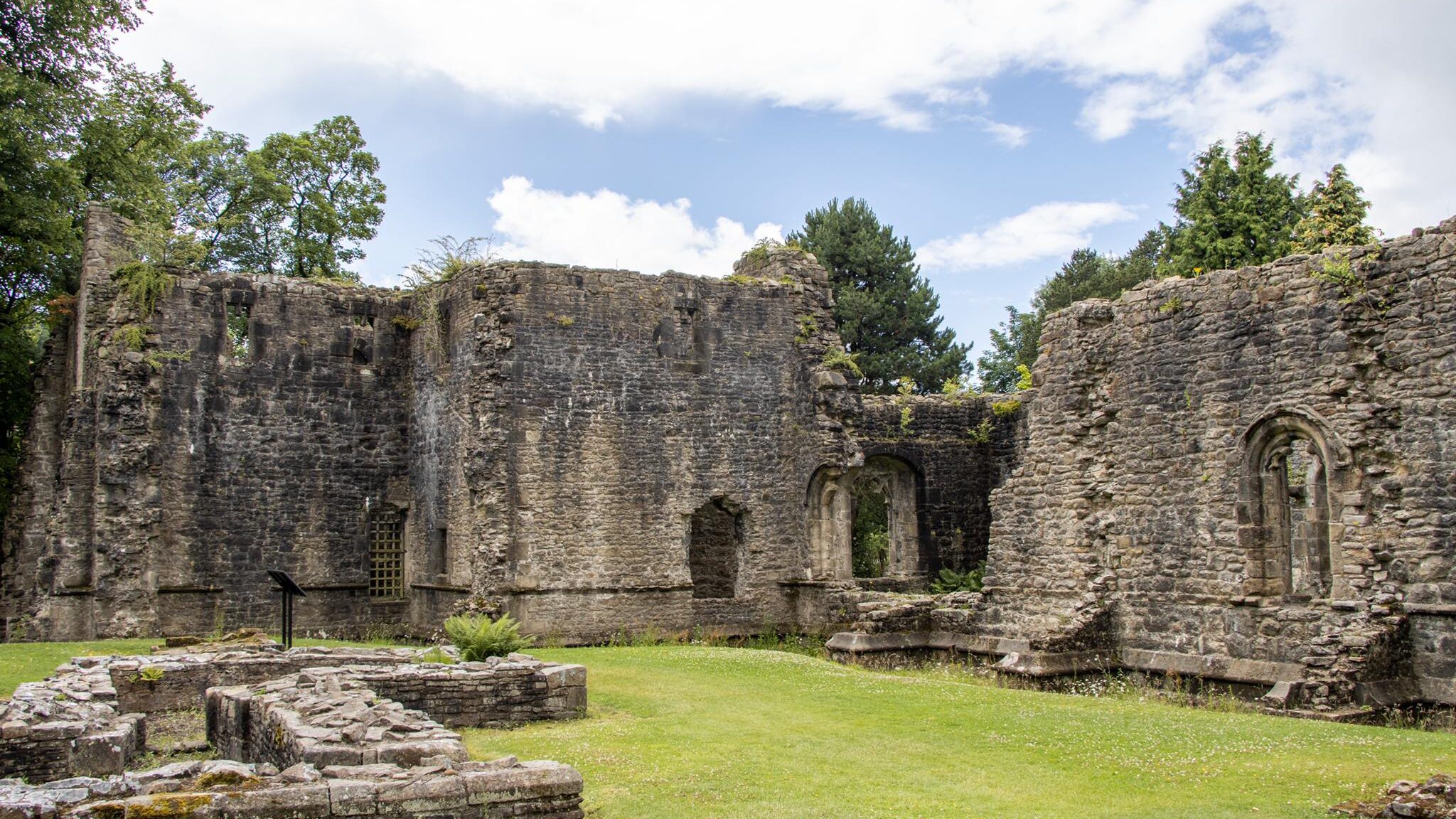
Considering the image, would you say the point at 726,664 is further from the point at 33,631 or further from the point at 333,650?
the point at 33,631

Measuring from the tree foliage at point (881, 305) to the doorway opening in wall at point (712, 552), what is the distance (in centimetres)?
A: 1794

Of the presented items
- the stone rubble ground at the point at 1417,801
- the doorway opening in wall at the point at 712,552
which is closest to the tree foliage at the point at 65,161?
the doorway opening in wall at the point at 712,552

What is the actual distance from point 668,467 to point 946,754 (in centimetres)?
1222

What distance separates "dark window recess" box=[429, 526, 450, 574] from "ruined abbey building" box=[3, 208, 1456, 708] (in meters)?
0.19

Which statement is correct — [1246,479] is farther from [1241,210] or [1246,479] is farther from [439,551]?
[1241,210]

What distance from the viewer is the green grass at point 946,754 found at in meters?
9.02

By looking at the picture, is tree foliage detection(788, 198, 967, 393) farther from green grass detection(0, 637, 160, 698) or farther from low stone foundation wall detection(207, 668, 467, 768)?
low stone foundation wall detection(207, 668, 467, 768)

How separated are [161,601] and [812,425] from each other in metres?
11.8

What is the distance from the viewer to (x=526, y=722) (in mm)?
12945

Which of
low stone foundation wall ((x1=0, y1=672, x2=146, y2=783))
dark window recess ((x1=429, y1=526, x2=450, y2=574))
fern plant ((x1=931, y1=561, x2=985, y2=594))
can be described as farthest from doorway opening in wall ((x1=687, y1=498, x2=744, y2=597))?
low stone foundation wall ((x1=0, y1=672, x2=146, y2=783))

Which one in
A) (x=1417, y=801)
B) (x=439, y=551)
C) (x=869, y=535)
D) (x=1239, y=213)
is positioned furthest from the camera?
(x=869, y=535)

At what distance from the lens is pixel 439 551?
77.0ft

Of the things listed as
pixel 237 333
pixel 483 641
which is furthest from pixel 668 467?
pixel 237 333

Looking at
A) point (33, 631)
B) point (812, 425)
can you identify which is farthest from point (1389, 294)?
point (33, 631)
